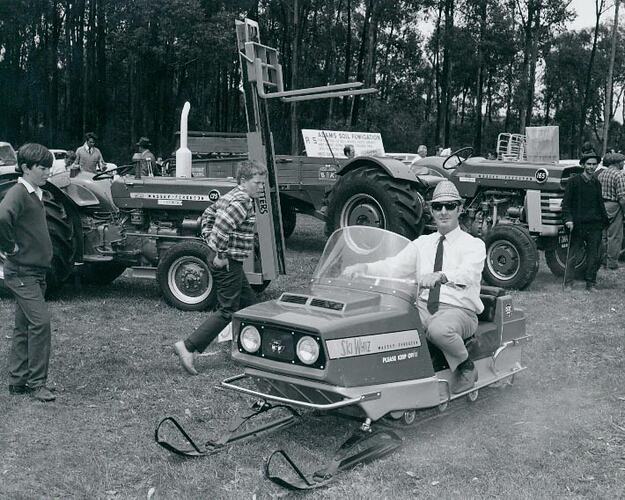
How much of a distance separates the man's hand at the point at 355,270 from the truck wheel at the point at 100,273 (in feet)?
17.7

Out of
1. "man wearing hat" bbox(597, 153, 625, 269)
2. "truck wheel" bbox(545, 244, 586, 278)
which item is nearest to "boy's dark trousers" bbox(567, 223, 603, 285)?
"truck wheel" bbox(545, 244, 586, 278)

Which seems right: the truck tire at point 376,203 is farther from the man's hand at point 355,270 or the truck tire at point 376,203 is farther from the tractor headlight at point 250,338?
the tractor headlight at point 250,338

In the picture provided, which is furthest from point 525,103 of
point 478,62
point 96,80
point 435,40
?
point 96,80

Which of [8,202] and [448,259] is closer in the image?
[448,259]

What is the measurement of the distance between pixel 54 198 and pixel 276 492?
225 inches

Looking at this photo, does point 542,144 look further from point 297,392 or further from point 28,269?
point 28,269

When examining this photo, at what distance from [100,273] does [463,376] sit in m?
6.13

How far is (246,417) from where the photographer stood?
15.7 feet

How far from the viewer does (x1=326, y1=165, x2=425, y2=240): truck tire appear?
398 inches

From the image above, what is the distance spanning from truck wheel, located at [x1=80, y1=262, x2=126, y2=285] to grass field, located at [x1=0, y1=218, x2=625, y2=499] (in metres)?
2.14

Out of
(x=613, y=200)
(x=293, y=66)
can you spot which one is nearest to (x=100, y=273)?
(x=613, y=200)

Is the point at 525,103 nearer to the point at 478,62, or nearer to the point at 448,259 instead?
the point at 478,62

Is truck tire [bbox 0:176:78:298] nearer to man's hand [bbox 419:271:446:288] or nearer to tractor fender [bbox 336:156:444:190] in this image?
tractor fender [bbox 336:156:444:190]

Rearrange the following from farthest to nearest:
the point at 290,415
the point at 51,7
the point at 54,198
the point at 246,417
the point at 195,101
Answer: the point at 195,101, the point at 51,7, the point at 54,198, the point at 290,415, the point at 246,417
